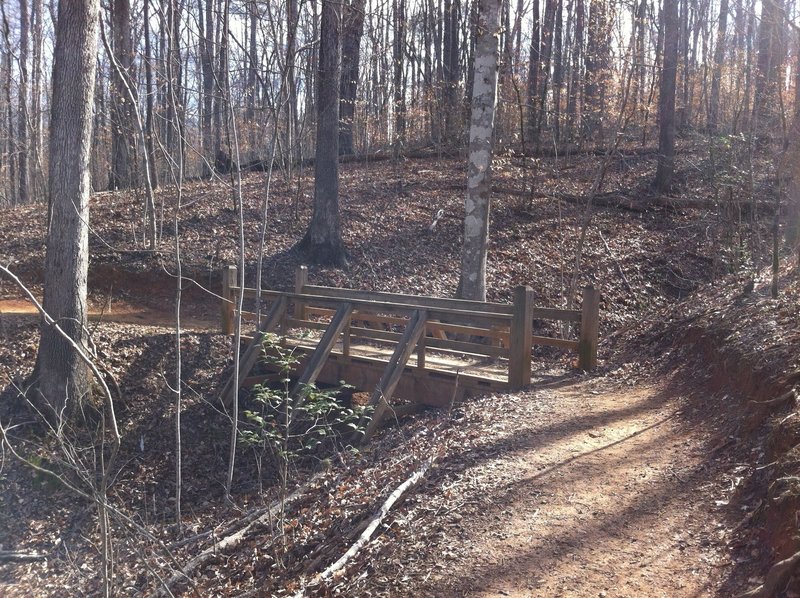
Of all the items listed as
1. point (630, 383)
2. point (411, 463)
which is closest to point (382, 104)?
point (630, 383)

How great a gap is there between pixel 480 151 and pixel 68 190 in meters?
6.05

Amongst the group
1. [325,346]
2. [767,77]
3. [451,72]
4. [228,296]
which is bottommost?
[325,346]

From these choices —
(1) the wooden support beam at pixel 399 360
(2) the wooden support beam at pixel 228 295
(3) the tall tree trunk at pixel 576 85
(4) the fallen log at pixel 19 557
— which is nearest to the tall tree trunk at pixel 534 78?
(3) the tall tree trunk at pixel 576 85

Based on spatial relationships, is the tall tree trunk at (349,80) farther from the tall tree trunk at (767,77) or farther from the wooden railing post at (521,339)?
the wooden railing post at (521,339)

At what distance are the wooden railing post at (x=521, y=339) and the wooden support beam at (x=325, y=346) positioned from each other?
266 centimetres

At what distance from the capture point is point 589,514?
518cm

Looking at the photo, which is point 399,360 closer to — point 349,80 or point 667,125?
point 667,125

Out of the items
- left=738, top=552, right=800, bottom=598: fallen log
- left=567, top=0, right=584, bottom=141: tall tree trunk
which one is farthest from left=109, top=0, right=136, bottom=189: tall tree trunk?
left=738, top=552, right=800, bottom=598: fallen log

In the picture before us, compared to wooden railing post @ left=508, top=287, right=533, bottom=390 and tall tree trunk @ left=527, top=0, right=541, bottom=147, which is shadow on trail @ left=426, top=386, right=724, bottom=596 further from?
tall tree trunk @ left=527, top=0, right=541, bottom=147

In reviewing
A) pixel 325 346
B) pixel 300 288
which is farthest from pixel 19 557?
pixel 300 288

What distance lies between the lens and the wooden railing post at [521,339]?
27.6 ft

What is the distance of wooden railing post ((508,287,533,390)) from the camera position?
331 inches

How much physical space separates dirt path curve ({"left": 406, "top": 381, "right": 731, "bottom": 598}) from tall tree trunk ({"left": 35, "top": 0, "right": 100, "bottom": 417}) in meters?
6.28

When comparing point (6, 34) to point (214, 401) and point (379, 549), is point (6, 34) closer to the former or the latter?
point (214, 401)
